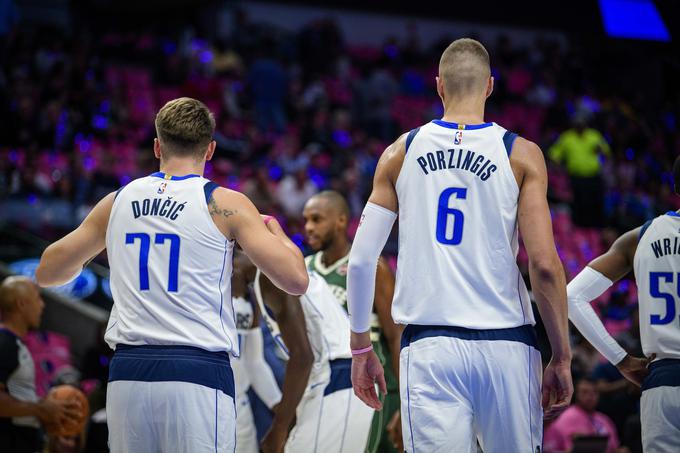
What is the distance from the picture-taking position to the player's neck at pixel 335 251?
246 inches

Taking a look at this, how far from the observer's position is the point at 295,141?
16.1 meters

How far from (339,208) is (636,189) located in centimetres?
1222

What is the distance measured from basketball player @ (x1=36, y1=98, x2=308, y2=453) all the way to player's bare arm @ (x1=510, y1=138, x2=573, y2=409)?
3.29 feet

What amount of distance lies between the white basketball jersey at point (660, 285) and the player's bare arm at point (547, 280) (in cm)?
101

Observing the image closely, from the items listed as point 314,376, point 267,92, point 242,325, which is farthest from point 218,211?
point 267,92

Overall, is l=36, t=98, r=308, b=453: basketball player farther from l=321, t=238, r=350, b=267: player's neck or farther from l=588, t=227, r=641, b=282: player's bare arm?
l=321, t=238, r=350, b=267: player's neck

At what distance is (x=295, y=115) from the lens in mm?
18141

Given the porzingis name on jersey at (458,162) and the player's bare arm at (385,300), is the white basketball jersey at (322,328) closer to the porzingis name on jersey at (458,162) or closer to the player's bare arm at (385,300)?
the player's bare arm at (385,300)

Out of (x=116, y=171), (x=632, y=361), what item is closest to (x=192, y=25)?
(x=116, y=171)

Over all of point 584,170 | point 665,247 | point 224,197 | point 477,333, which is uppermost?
point 584,170

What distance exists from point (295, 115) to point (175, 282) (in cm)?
1443

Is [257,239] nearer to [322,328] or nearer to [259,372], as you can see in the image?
[322,328]

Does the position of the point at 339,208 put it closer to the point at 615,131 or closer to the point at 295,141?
the point at 295,141

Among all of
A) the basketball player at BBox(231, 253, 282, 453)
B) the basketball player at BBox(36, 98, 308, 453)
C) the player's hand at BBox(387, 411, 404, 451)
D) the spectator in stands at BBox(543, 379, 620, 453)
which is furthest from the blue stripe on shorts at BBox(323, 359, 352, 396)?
the spectator in stands at BBox(543, 379, 620, 453)
